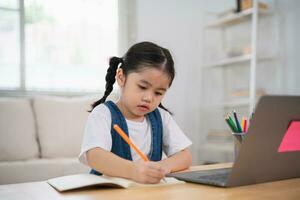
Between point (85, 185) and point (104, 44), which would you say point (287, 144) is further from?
point (104, 44)

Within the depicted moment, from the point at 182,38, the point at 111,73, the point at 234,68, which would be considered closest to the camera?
the point at 111,73

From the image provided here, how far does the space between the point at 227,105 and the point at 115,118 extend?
2257 millimetres

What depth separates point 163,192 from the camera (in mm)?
679

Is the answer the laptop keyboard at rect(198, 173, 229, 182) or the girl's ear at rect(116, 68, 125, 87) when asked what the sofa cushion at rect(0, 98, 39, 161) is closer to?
the girl's ear at rect(116, 68, 125, 87)

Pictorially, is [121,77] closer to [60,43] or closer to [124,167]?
[124,167]

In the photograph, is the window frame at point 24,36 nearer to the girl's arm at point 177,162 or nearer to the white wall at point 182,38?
the white wall at point 182,38

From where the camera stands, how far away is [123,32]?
11.0ft

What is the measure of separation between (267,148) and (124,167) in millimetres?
313

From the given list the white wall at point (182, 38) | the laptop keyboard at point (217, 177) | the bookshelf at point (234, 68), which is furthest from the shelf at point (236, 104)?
the laptop keyboard at point (217, 177)

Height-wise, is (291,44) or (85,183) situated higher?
(291,44)

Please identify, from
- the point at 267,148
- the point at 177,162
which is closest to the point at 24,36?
the point at 177,162

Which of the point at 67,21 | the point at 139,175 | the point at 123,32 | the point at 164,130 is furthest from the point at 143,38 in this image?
the point at 139,175

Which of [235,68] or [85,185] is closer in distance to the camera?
[85,185]

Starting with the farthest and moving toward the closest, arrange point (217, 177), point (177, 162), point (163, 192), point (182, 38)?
point (182, 38) → point (177, 162) → point (217, 177) → point (163, 192)
